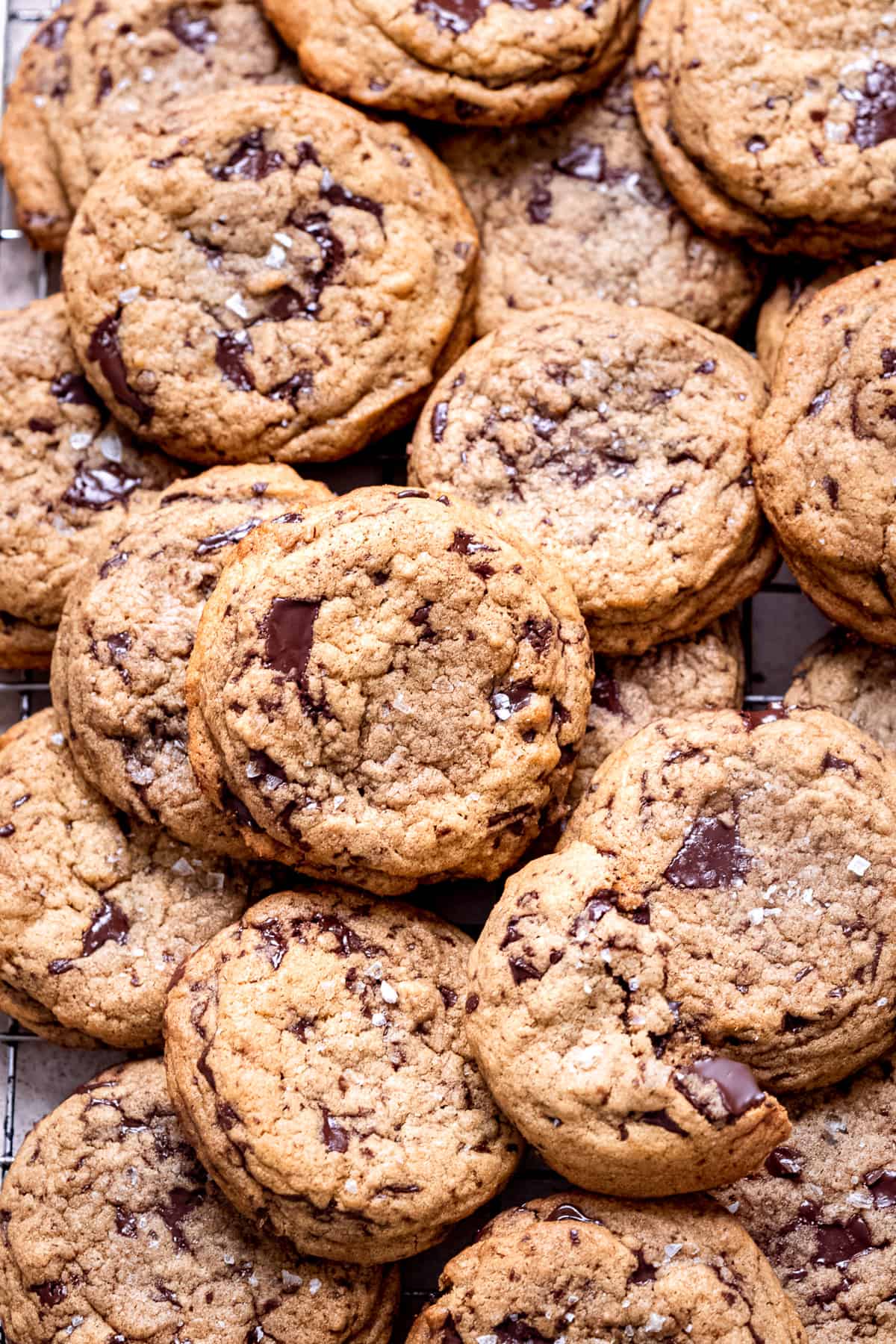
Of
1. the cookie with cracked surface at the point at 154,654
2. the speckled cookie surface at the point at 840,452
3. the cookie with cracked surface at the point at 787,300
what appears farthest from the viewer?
the cookie with cracked surface at the point at 787,300

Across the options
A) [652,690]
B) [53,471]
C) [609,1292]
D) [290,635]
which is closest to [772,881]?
[652,690]

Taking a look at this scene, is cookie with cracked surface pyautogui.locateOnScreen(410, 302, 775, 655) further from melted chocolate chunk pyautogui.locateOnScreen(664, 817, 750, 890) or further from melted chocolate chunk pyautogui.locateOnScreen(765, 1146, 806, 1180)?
melted chocolate chunk pyautogui.locateOnScreen(765, 1146, 806, 1180)

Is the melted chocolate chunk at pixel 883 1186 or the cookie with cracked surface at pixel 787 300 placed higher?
the cookie with cracked surface at pixel 787 300

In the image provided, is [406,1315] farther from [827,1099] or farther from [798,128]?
[798,128]

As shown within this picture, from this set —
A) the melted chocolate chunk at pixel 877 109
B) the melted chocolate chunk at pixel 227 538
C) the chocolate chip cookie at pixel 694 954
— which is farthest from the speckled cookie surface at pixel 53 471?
the melted chocolate chunk at pixel 877 109

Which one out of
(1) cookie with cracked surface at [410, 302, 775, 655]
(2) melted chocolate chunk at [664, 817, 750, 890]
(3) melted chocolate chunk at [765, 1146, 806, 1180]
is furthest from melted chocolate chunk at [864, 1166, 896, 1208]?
(1) cookie with cracked surface at [410, 302, 775, 655]

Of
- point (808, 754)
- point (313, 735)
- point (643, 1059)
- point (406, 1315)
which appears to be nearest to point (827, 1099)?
point (643, 1059)

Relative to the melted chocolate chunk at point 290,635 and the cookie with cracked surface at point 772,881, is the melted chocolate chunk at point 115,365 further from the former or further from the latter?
the cookie with cracked surface at point 772,881
